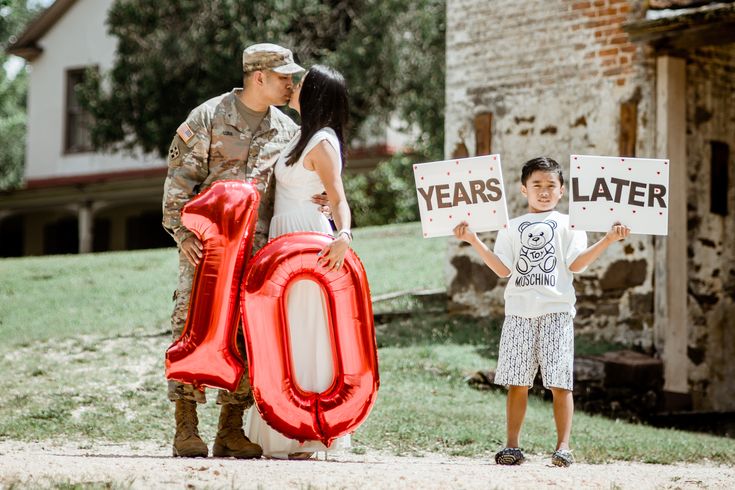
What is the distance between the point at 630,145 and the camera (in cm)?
1054

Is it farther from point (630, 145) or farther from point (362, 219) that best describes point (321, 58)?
point (630, 145)

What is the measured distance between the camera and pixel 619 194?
568cm

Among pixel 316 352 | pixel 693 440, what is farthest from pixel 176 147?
pixel 693 440

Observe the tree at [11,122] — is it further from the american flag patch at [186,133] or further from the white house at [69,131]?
the american flag patch at [186,133]

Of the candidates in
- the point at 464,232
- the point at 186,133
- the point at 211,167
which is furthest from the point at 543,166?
the point at 186,133

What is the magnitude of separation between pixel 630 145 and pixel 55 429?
6.00 metres

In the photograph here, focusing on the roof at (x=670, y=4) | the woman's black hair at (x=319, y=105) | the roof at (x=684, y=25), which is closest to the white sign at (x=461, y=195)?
the woman's black hair at (x=319, y=105)

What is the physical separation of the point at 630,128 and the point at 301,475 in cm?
688

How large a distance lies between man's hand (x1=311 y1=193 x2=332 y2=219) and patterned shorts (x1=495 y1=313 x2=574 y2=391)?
1.11m

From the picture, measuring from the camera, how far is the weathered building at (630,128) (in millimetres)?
10398

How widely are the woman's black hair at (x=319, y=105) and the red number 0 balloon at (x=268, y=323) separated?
16.7 inches

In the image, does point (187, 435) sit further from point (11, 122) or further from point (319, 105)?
point (11, 122)

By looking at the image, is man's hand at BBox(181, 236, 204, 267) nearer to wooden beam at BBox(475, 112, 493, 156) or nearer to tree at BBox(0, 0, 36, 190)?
wooden beam at BBox(475, 112, 493, 156)

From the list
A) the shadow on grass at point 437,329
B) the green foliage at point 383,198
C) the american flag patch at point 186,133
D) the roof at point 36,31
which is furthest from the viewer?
the roof at point 36,31
